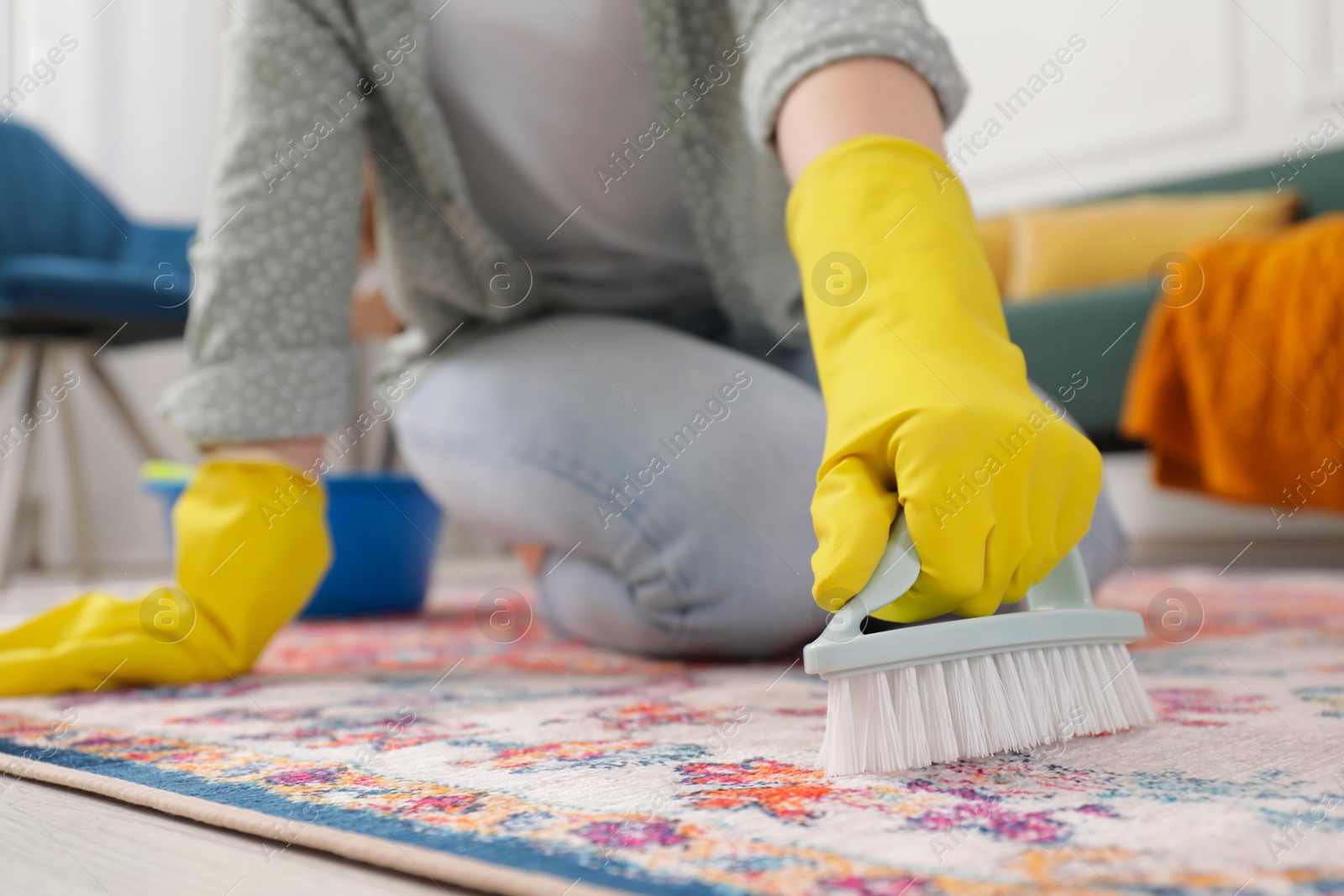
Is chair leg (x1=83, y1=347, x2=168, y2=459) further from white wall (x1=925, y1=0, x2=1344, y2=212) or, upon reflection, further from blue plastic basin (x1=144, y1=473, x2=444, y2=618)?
white wall (x1=925, y1=0, x2=1344, y2=212)

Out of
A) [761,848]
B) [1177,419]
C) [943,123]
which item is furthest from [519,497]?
[1177,419]

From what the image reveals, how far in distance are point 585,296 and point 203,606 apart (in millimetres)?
383

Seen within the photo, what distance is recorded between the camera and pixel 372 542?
3.83 feet

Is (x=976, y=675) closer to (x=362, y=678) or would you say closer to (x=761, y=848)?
(x=761, y=848)

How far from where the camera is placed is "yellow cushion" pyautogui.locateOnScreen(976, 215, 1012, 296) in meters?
2.23

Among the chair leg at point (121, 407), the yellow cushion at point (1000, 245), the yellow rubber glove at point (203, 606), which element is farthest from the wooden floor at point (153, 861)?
the yellow cushion at point (1000, 245)

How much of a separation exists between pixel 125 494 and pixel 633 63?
1.81 m

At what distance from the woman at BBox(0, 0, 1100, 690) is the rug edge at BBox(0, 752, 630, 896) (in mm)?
192

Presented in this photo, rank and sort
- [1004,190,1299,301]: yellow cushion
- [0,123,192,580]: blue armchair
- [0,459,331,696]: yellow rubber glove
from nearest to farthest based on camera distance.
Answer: [0,459,331,696]: yellow rubber glove
[0,123,192,580]: blue armchair
[1004,190,1299,301]: yellow cushion

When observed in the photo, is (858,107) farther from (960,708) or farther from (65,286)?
(65,286)

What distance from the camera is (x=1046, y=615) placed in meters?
0.38

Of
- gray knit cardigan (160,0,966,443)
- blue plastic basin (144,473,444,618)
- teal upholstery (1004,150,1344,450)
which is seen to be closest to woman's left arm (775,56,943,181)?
gray knit cardigan (160,0,966,443)

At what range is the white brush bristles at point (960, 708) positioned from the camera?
36 centimetres

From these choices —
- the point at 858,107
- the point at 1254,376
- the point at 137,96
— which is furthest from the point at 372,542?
the point at 137,96
